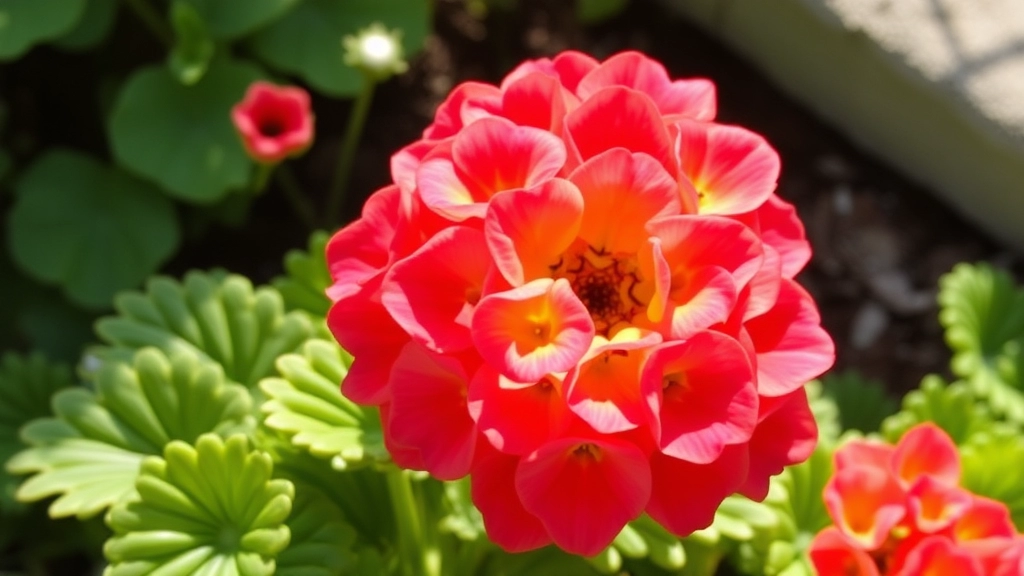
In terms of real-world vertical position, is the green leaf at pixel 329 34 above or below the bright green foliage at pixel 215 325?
above

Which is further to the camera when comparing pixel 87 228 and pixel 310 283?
pixel 87 228

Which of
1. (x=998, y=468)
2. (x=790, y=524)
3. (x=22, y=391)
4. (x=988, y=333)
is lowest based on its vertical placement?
(x=22, y=391)

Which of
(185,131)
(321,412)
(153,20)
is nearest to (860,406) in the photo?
(321,412)

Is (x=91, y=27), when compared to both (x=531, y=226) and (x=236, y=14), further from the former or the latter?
(x=531, y=226)

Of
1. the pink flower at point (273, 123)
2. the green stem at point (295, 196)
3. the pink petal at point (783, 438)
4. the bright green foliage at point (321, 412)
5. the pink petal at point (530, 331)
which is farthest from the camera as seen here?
the green stem at point (295, 196)

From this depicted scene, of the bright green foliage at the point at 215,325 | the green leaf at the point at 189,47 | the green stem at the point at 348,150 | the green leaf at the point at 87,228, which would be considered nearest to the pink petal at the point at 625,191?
the bright green foliage at the point at 215,325

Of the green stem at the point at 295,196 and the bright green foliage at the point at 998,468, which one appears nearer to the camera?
the bright green foliage at the point at 998,468

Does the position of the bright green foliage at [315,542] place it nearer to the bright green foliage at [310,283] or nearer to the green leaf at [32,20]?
the bright green foliage at [310,283]
